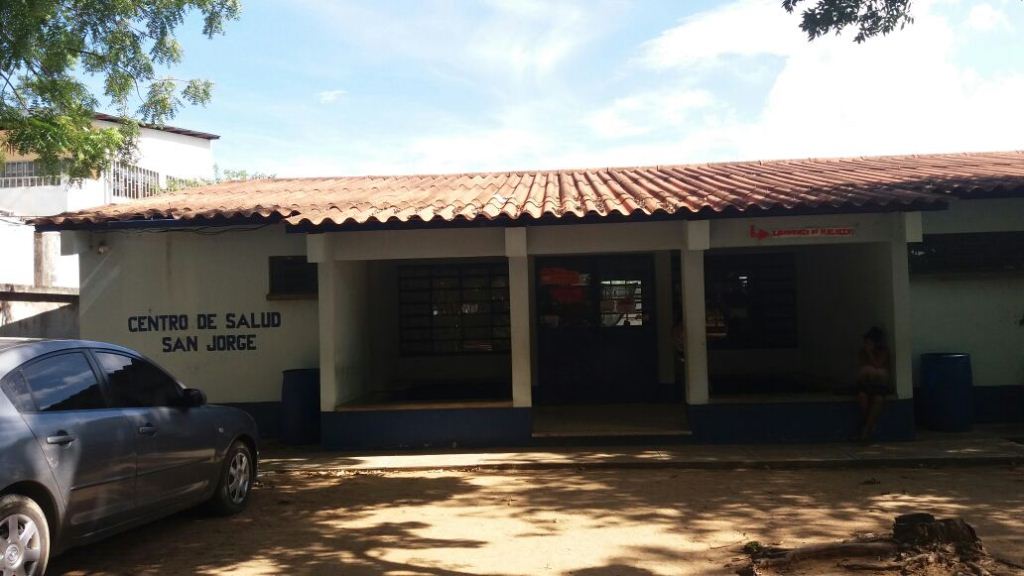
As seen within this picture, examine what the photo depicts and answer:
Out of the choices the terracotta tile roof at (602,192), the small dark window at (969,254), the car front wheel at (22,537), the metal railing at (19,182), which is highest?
the metal railing at (19,182)

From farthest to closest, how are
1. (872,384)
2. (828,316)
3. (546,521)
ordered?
1. (828,316)
2. (872,384)
3. (546,521)

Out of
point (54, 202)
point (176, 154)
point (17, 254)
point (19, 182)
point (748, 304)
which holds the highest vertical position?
point (176, 154)

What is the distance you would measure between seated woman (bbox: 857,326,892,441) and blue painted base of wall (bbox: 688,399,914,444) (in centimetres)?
17

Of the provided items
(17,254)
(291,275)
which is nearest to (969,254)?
(291,275)

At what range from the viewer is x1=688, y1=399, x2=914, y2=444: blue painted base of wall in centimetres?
905

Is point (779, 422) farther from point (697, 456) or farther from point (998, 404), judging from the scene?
point (998, 404)

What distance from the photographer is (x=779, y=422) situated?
9.09 m

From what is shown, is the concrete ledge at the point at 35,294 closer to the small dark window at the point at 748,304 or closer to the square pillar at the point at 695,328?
the square pillar at the point at 695,328

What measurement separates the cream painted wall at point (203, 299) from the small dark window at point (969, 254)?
27.1 ft

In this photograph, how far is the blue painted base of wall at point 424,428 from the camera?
30.4ft

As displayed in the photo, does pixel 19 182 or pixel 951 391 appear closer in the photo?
pixel 951 391

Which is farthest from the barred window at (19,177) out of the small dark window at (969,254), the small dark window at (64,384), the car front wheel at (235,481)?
the small dark window at (969,254)

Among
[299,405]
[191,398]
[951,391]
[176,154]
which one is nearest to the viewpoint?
[191,398]

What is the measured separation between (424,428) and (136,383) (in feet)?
14.1
